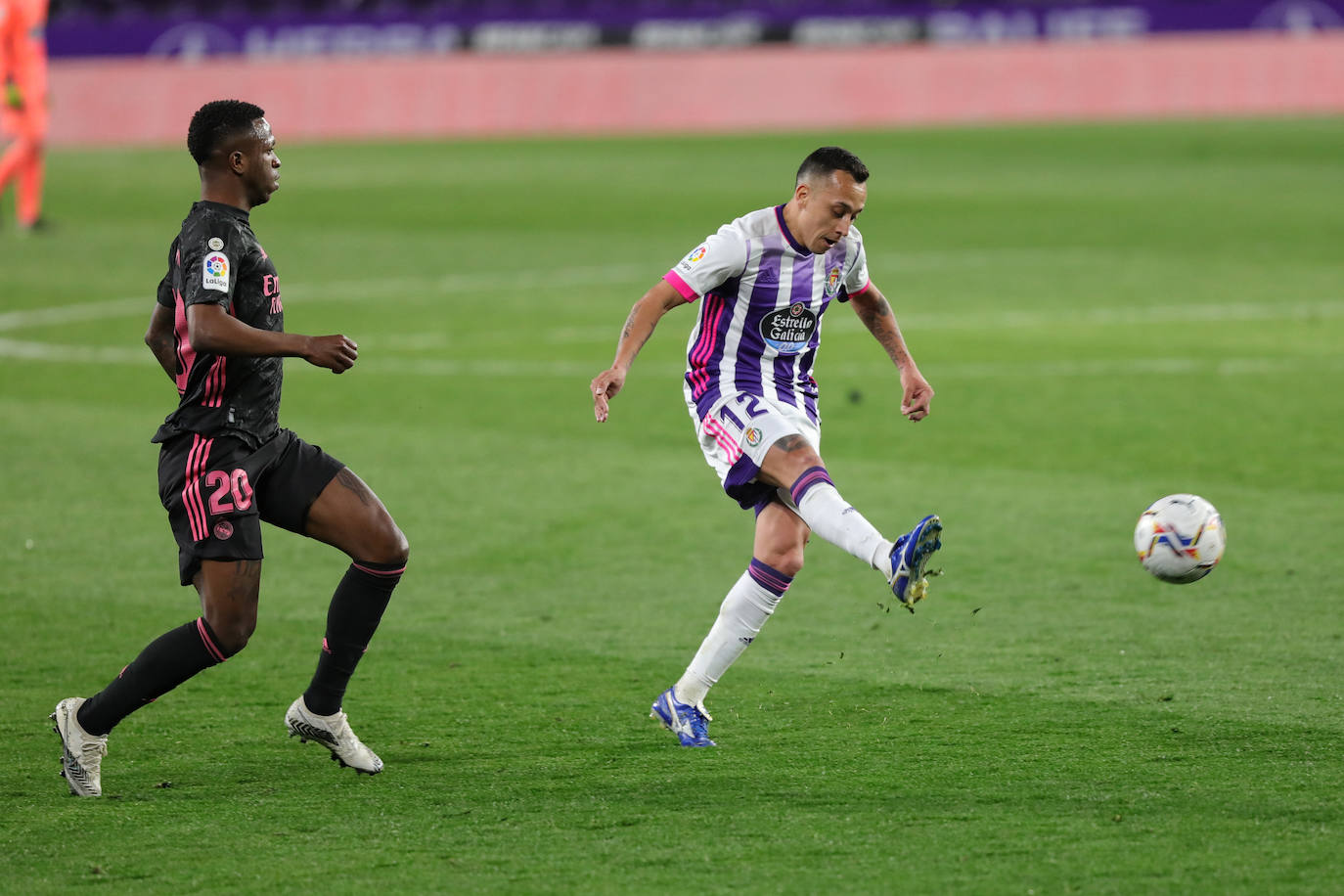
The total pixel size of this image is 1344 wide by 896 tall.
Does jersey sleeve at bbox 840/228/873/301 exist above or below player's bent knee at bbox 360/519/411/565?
above

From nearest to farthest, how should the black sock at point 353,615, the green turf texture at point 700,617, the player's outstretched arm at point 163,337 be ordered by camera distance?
1. the green turf texture at point 700,617
2. the player's outstretched arm at point 163,337
3. the black sock at point 353,615

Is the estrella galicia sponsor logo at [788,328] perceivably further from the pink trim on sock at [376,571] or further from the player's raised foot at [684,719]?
the pink trim on sock at [376,571]

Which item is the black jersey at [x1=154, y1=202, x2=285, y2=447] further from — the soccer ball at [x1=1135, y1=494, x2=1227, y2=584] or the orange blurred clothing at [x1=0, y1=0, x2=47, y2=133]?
the orange blurred clothing at [x1=0, y1=0, x2=47, y2=133]

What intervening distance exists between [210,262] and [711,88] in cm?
3228

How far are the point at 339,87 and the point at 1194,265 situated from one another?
891 inches

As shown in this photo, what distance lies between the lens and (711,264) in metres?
5.82

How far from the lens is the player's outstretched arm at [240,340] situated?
4.98 meters

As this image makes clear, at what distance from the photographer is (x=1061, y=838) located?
15.3ft

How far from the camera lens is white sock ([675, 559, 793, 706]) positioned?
5.75 meters

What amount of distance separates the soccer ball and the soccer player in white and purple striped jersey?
860 millimetres

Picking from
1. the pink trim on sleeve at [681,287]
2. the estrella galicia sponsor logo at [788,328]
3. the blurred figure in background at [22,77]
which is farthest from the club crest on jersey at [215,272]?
the blurred figure in background at [22,77]

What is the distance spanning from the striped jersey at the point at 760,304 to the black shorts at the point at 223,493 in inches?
55.4

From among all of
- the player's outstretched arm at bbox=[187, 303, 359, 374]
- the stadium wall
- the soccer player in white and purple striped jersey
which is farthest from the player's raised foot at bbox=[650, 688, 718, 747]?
the stadium wall

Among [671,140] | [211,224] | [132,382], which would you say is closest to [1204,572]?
[211,224]
